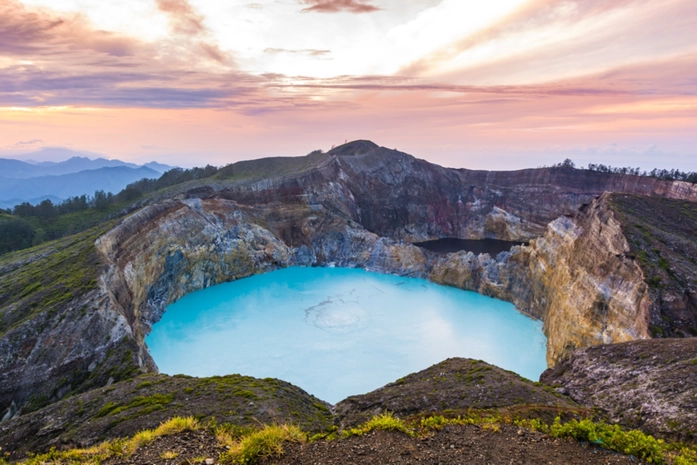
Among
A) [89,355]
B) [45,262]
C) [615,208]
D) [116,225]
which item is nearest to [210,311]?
[116,225]

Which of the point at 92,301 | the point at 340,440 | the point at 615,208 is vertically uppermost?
the point at 615,208

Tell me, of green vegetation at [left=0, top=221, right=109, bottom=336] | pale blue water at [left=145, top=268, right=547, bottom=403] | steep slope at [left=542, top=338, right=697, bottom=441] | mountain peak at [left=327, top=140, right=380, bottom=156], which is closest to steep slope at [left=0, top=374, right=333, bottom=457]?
green vegetation at [left=0, top=221, right=109, bottom=336]

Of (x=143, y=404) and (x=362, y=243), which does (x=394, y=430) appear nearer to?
(x=143, y=404)

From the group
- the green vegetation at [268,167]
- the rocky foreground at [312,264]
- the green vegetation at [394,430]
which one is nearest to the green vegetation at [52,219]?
the rocky foreground at [312,264]

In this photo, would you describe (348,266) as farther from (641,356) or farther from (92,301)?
(641,356)

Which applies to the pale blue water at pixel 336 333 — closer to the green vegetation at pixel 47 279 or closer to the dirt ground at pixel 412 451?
the green vegetation at pixel 47 279
